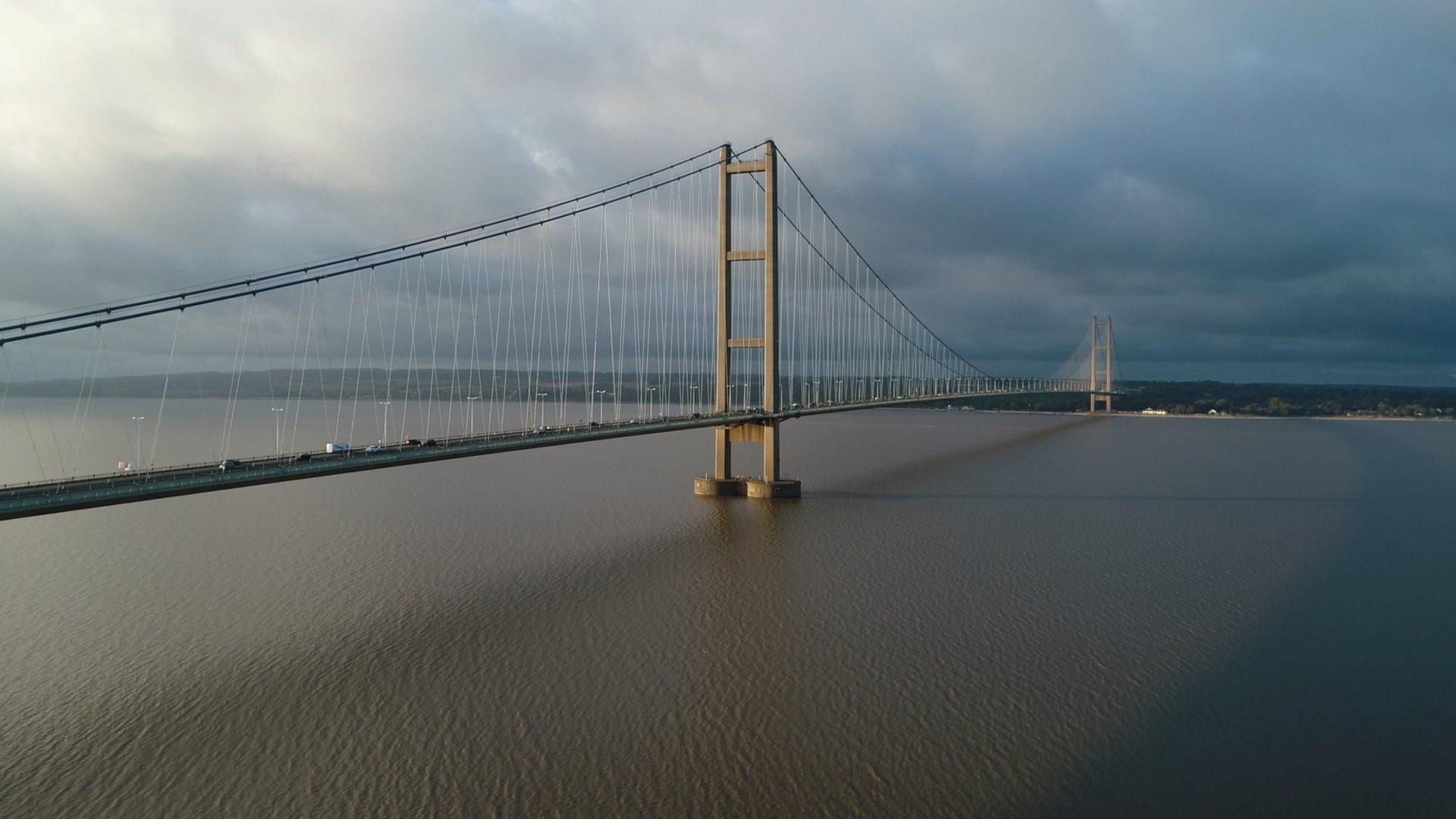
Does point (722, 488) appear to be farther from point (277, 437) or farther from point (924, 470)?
point (277, 437)

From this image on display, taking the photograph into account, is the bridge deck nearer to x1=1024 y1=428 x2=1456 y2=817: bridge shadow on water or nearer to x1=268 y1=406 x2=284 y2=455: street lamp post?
x1=268 y1=406 x2=284 y2=455: street lamp post

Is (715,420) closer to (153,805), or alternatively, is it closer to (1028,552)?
(1028,552)

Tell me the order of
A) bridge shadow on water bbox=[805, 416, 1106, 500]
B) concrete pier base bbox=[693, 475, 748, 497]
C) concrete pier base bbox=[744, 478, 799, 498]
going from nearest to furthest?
concrete pier base bbox=[744, 478, 799, 498] → concrete pier base bbox=[693, 475, 748, 497] → bridge shadow on water bbox=[805, 416, 1106, 500]

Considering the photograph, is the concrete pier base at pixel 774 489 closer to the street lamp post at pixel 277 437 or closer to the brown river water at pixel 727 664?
the brown river water at pixel 727 664

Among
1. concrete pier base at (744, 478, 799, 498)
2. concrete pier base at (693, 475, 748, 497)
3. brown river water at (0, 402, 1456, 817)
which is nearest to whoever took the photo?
brown river water at (0, 402, 1456, 817)

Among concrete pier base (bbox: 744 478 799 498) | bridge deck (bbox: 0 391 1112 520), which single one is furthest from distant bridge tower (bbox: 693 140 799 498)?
bridge deck (bbox: 0 391 1112 520)

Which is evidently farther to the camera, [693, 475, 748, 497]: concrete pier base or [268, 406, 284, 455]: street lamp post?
[693, 475, 748, 497]: concrete pier base

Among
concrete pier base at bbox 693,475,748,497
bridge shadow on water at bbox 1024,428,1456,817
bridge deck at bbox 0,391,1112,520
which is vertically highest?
bridge deck at bbox 0,391,1112,520

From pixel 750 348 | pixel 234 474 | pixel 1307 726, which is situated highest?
pixel 750 348

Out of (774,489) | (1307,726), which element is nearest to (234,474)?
(1307,726)
